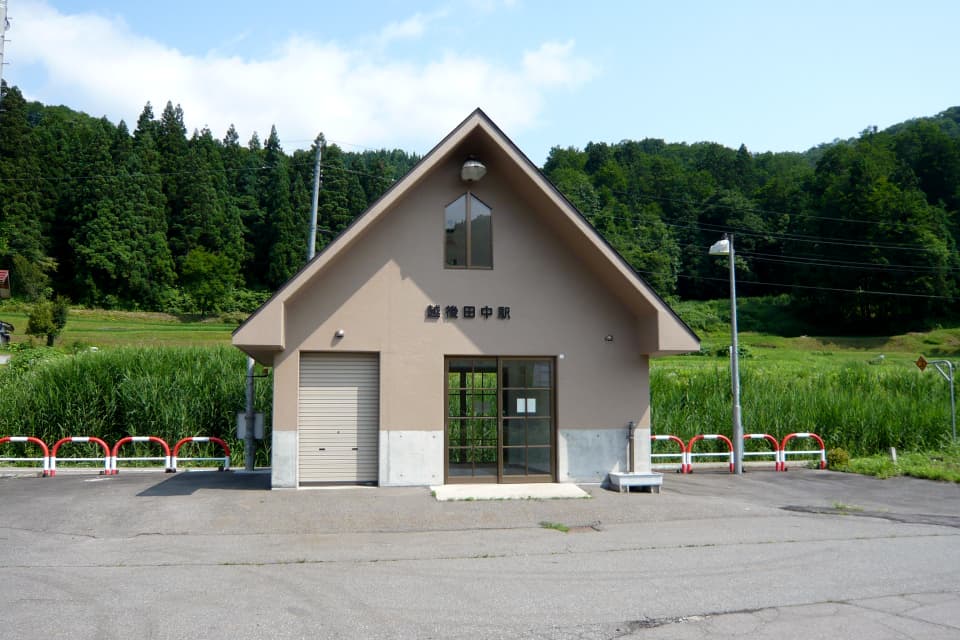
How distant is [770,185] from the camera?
87.9 m

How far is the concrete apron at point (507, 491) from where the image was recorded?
42.2ft

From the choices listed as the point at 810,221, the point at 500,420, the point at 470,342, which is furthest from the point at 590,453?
the point at 810,221

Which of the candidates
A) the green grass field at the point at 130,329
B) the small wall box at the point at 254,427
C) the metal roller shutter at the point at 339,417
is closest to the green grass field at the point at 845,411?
the small wall box at the point at 254,427

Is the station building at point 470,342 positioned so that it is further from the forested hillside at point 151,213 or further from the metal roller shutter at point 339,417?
the forested hillside at point 151,213

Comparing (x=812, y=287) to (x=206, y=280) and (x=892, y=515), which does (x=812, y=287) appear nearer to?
(x=206, y=280)

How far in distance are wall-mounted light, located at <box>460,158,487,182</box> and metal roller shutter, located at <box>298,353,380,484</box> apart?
A: 375cm

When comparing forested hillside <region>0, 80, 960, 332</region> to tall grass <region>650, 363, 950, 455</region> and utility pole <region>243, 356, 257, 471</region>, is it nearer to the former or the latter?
tall grass <region>650, 363, 950, 455</region>

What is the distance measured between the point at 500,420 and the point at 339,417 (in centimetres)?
298

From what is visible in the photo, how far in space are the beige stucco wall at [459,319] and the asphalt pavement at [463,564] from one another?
6.19ft

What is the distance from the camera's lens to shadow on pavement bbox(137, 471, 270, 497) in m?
13.2

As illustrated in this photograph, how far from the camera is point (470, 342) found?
14.2m

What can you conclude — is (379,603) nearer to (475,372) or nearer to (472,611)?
(472,611)

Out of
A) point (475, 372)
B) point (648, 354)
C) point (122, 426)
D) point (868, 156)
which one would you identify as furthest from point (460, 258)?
point (868, 156)

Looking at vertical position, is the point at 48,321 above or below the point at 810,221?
below
